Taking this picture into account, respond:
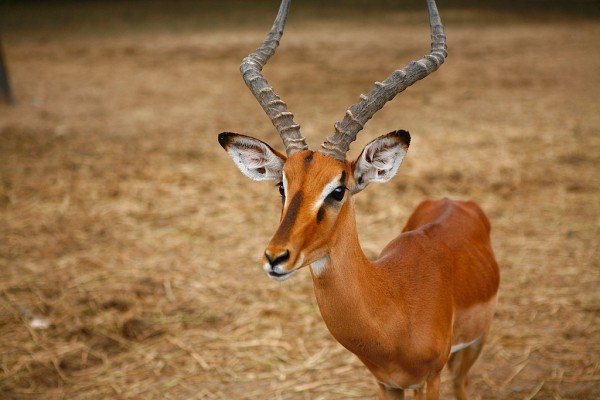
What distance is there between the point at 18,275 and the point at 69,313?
946 millimetres

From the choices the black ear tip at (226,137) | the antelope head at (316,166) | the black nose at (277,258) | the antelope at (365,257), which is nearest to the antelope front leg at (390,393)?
the antelope at (365,257)

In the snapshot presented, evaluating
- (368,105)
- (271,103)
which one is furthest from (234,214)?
(368,105)

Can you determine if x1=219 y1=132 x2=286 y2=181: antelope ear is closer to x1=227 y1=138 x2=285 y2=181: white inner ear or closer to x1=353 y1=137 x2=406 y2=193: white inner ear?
x1=227 y1=138 x2=285 y2=181: white inner ear

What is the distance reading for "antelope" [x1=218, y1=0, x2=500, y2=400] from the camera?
285 centimetres

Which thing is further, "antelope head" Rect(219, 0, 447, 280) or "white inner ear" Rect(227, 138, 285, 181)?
"white inner ear" Rect(227, 138, 285, 181)

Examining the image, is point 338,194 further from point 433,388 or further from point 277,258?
point 433,388

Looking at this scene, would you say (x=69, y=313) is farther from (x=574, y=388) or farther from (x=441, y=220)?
(x=574, y=388)

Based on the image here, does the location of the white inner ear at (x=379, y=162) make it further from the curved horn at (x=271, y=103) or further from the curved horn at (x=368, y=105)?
the curved horn at (x=271, y=103)

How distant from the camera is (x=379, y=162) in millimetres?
3191

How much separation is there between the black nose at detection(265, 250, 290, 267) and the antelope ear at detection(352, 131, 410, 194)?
0.71m

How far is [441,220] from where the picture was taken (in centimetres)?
394

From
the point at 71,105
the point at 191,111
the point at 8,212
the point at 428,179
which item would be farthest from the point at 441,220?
the point at 71,105

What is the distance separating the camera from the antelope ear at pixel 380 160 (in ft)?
10.1

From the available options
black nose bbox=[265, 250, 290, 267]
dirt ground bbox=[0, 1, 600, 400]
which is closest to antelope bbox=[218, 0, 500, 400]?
black nose bbox=[265, 250, 290, 267]
